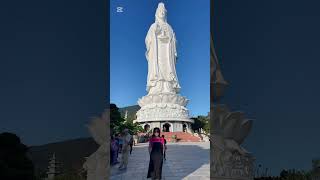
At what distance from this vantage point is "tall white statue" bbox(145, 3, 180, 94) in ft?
56.4

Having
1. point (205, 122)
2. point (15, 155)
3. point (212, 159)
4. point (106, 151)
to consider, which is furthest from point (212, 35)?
point (205, 122)

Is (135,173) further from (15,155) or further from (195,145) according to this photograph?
(195,145)

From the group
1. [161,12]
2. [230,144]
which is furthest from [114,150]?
[161,12]

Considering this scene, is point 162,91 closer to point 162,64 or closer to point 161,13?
point 162,64

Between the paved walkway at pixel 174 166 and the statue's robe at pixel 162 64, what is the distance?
7215 mm

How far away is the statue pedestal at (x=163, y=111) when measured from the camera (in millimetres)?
18516

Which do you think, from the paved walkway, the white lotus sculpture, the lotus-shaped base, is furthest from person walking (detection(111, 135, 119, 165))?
the lotus-shaped base

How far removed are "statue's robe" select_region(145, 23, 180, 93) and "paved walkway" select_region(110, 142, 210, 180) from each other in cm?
722

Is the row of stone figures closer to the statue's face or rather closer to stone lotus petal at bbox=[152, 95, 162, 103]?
stone lotus petal at bbox=[152, 95, 162, 103]

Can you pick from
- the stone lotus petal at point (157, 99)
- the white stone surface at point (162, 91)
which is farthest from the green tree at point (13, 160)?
the stone lotus petal at point (157, 99)

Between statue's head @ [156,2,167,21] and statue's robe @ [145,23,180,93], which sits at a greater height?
statue's head @ [156,2,167,21]

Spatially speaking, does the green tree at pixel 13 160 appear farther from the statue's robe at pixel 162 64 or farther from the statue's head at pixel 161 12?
the statue's robe at pixel 162 64

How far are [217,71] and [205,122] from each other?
1384 cm

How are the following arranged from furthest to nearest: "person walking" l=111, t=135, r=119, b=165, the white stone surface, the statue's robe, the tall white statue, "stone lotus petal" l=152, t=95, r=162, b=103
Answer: "stone lotus petal" l=152, t=95, r=162, b=103 < the white stone surface < the statue's robe < the tall white statue < "person walking" l=111, t=135, r=119, b=165
